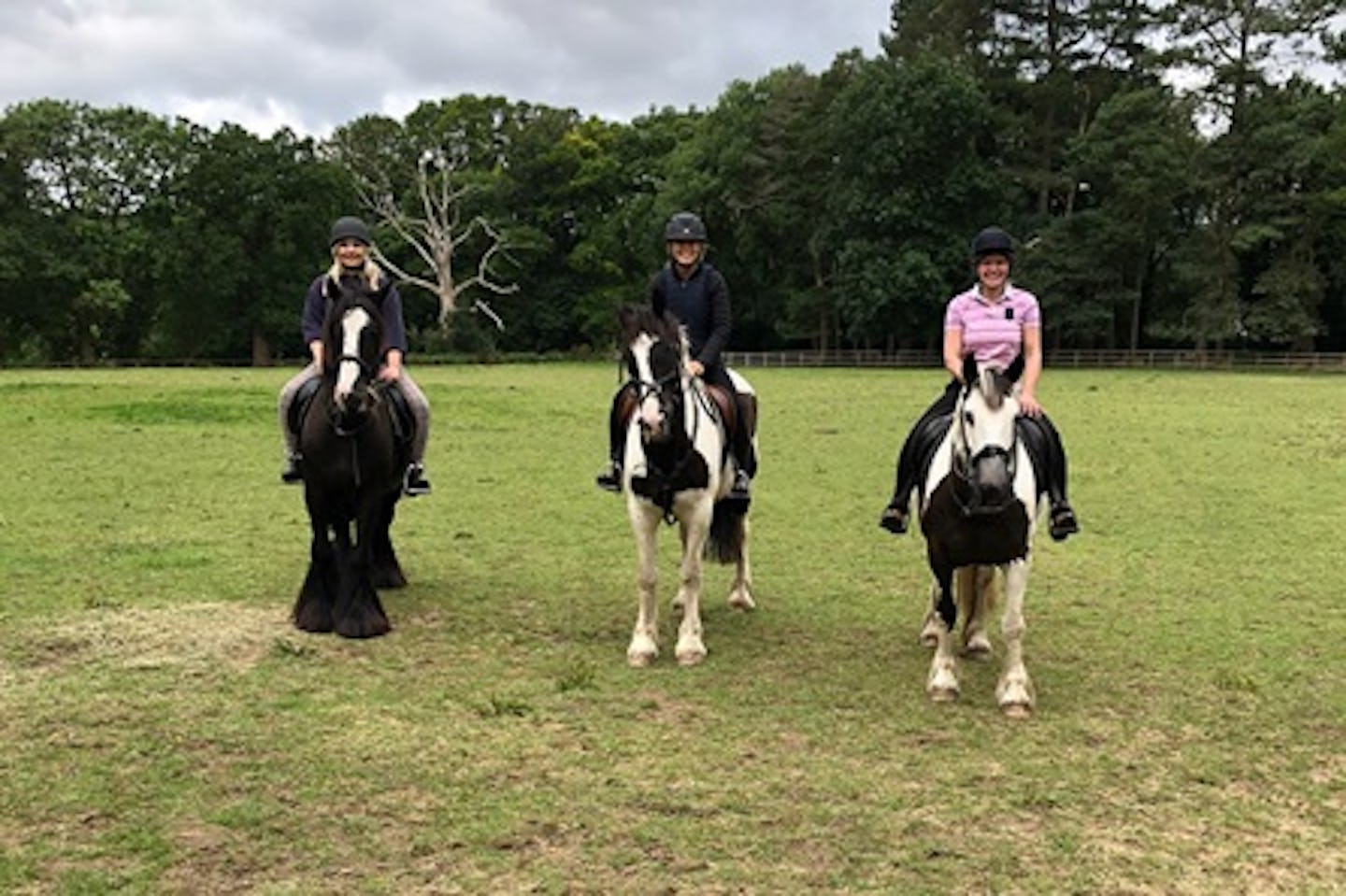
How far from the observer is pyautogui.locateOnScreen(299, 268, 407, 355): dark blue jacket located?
7.32m

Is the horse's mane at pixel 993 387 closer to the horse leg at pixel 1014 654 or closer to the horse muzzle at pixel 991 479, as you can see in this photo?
the horse muzzle at pixel 991 479

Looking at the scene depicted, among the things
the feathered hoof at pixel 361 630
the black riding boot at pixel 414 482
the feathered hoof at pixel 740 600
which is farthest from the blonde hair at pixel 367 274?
the feathered hoof at pixel 740 600

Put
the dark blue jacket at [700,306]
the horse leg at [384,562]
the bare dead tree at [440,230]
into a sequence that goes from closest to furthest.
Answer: the dark blue jacket at [700,306], the horse leg at [384,562], the bare dead tree at [440,230]

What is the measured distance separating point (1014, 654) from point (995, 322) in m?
1.90

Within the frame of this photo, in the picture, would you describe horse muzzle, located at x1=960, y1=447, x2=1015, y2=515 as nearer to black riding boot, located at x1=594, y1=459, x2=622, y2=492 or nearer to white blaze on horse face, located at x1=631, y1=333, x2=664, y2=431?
white blaze on horse face, located at x1=631, y1=333, x2=664, y2=431

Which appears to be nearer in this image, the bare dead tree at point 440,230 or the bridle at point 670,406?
the bridle at point 670,406

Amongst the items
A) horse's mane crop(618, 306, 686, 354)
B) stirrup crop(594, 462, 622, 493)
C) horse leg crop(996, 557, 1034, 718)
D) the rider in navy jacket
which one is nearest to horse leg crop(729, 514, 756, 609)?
the rider in navy jacket

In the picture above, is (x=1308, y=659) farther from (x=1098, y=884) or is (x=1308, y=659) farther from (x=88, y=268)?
(x=88, y=268)

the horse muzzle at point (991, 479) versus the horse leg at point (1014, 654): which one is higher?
the horse muzzle at point (991, 479)

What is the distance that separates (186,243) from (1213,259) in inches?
1995

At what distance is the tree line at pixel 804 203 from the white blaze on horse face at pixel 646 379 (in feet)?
157

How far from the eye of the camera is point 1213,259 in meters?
50.9

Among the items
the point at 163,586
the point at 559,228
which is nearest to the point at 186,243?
the point at 559,228

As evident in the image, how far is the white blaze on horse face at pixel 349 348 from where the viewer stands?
22.3 feet
